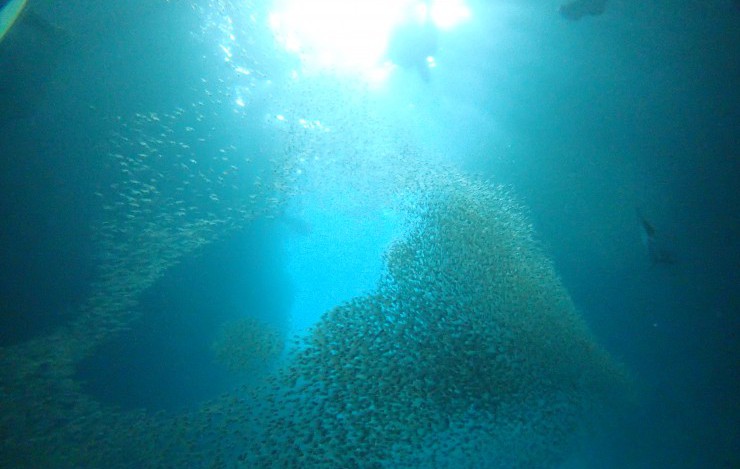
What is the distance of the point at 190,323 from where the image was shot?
20.5 ft

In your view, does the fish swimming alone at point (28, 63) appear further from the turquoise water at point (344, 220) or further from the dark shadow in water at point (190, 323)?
the dark shadow in water at point (190, 323)

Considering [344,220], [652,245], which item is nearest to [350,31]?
[344,220]

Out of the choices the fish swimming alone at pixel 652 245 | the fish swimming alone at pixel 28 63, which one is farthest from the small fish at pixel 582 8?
the fish swimming alone at pixel 28 63

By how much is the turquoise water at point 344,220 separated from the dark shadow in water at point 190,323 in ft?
0.13

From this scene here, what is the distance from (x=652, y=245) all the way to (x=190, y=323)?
8822 mm

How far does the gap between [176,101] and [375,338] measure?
438cm

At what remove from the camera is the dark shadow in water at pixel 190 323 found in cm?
487

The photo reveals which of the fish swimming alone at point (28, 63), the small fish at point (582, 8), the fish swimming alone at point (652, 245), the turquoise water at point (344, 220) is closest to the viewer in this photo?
the turquoise water at point (344, 220)

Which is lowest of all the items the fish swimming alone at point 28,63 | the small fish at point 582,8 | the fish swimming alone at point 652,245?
the fish swimming alone at point 652,245

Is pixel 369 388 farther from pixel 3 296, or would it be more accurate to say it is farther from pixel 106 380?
pixel 3 296

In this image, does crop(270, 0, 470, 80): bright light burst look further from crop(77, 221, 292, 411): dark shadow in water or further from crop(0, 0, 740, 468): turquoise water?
crop(77, 221, 292, 411): dark shadow in water

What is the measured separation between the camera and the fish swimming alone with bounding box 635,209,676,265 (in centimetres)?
718

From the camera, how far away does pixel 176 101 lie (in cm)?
533

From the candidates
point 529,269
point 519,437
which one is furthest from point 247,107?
point 519,437
